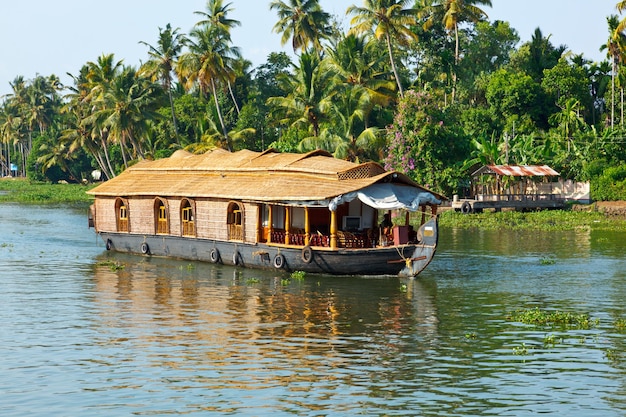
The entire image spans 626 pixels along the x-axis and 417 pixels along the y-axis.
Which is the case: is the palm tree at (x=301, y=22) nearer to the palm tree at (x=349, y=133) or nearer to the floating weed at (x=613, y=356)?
the palm tree at (x=349, y=133)

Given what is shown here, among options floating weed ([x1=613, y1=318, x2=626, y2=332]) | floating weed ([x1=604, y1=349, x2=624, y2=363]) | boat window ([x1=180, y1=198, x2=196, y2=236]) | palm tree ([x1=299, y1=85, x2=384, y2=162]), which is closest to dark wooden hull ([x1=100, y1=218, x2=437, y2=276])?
boat window ([x1=180, y1=198, x2=196, y2=236])

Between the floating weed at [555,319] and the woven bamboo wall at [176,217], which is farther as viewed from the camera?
the woven bamboo wall at [176,217]

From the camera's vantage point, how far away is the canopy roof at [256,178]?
88.6 feet

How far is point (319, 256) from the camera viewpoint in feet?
89.3

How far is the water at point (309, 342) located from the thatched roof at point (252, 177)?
2.52 metres

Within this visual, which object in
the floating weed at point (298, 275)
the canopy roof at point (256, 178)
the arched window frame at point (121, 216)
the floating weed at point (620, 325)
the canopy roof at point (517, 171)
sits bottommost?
the floating weed at point (620, 325)

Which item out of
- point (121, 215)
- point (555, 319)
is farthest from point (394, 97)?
point (555, 319)

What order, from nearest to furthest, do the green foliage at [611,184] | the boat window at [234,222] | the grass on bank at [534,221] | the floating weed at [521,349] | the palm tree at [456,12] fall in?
1. the floating weed at [521,349]
2. the boat window at [234,222]
3. the grass on bank at [534,221]
4. the green foliage at [611,184]
5. the palm tree at [456,12]

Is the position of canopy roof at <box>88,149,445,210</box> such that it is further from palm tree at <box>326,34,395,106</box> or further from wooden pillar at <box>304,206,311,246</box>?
palm tree at <box>326,34,395,106</box>

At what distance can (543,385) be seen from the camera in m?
15.4

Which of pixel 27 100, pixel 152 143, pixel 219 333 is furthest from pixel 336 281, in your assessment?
pixel 27 100

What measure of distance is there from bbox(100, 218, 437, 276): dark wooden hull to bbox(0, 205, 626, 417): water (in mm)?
392

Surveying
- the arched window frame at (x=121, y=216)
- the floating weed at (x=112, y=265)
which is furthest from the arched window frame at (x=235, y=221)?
the arched window frame at (x=121, y=216)

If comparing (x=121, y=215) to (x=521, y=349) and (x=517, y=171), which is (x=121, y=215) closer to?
(x=521, y=349)
